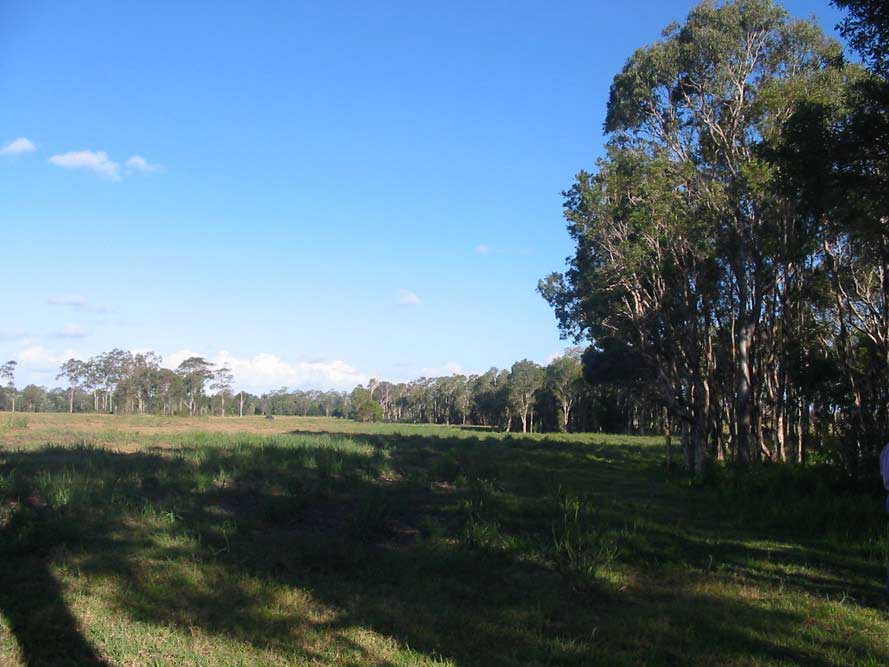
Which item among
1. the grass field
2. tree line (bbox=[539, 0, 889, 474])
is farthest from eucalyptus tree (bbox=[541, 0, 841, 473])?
the grass field

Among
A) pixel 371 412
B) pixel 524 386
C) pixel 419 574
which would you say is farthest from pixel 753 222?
pixel 371 412

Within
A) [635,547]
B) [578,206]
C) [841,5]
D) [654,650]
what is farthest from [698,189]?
[654,650]

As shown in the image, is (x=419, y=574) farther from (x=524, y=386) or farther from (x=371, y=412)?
(x=371, y=412)

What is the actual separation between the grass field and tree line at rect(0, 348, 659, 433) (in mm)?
43194

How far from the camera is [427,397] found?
12238cm

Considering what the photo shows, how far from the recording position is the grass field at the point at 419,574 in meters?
5.08

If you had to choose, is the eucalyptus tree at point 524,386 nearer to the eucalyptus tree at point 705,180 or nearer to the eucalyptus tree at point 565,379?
the eucalyptus tree at point 565,379

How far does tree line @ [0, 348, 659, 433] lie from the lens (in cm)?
6994

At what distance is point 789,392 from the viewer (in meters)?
27.1

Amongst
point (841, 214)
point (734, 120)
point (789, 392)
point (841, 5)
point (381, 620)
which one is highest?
point (734, 120)

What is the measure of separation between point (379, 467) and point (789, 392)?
19.7 meters

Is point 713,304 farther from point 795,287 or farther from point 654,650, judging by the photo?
point 654,650

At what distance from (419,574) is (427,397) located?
11568cm

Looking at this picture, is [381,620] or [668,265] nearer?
[381,620]
